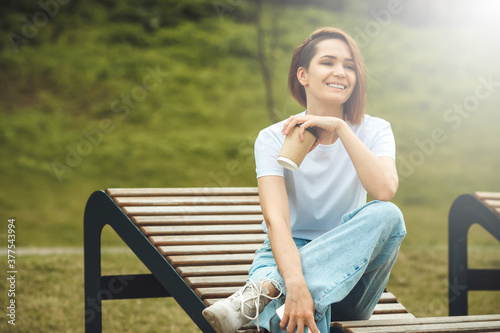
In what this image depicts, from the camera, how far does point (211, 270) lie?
8.87 ft

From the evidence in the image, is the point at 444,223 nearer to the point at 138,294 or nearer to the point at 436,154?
the point at 436,154

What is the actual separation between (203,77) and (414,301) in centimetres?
749

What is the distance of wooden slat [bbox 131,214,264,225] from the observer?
3096 millimetres

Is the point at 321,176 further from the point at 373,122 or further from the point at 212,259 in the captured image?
the point at 212,259

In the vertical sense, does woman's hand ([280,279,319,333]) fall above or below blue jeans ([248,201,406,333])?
below

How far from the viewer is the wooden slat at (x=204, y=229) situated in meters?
3.00

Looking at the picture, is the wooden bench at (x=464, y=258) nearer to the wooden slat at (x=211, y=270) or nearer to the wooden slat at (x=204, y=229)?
the wooden slat at (x=204, y=229)

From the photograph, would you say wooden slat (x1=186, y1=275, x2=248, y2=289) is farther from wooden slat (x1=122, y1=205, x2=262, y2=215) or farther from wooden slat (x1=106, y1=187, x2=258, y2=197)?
wooden slat (x1=106, y1=187, x2=258, y2=197)

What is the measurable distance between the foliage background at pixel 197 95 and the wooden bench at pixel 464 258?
448 centimetres

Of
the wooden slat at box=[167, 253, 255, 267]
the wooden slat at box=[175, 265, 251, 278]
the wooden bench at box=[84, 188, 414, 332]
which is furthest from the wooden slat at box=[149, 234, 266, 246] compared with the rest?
the wooden slat at box=[175, 265, 251, 278]

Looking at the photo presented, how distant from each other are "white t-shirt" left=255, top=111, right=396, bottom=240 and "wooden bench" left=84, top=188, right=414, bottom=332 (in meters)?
0.48

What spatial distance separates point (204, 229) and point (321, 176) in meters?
1.07

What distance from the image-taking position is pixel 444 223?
905 cm

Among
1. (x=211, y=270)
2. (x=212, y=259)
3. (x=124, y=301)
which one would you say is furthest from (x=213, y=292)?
(x=124, y=301)
